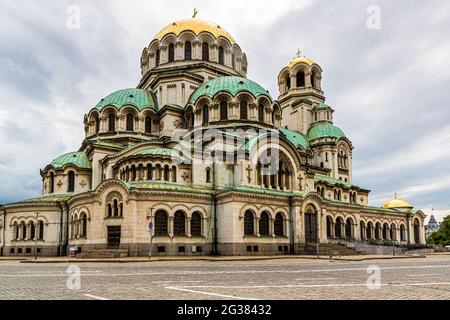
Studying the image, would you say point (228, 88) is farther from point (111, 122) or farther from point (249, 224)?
point (249, 224)

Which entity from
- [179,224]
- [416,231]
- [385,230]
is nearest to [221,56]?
[179,224]

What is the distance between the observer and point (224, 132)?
47.4 meters

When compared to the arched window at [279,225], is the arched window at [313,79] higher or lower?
higher

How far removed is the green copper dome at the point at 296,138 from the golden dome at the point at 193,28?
626 inches

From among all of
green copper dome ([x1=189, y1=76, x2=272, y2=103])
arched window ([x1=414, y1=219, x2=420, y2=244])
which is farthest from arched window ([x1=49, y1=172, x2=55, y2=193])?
arched window ([x1=414, y1=219, x2=420, y2=244])

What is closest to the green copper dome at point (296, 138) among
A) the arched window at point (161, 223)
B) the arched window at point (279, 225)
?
the arched window at point (279, 225)

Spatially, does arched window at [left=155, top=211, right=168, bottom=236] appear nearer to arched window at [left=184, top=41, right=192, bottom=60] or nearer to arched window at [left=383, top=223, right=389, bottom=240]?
arched window at [left=184, top=41, right=192, bottom=60]

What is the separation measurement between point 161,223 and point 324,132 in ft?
119

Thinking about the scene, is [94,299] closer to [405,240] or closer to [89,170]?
[89,170]

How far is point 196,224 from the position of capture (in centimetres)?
4066

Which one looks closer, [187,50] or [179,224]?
[179,224]

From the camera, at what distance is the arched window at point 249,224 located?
4053cm

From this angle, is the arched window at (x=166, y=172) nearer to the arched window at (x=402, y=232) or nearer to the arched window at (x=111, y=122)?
the arched window at (x=111, y=122)

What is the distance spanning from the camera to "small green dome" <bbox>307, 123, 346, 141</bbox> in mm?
66000
